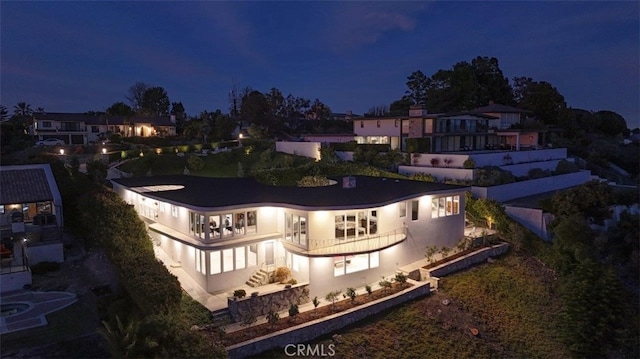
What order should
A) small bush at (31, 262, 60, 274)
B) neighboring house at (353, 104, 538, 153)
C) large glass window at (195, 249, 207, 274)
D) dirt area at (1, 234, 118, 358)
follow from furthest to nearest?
neighboring house at (353, 104, 538, 153), small bush at (31, 262, 60, 274), large glass window at (195, 249, 207, 274), dirt area at (1, 234, 118, 358)

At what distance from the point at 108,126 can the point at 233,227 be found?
5286 centimetres

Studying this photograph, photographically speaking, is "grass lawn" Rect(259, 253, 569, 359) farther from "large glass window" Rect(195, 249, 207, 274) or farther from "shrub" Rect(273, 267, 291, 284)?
"large glass window" Rect(195, 249, 207, 274)

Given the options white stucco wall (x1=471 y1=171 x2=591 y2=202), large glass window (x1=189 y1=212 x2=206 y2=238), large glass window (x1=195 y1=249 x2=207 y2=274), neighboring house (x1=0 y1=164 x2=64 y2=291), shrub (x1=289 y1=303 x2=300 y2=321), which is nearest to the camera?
shrub (x1=289 y1=303 x2=300 y2=321)

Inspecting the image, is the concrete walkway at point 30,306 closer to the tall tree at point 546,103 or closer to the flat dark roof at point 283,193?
the flat dark roof at point 283,193

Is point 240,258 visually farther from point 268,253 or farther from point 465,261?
point 465,261

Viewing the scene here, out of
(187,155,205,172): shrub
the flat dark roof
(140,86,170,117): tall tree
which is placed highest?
(140,86,170,117): tall tree

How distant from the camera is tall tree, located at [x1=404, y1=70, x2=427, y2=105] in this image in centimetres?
7238

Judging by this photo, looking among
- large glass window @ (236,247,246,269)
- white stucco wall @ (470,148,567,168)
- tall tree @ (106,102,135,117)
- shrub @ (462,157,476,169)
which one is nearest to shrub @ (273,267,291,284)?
large glass window @ (236,247,246,269)

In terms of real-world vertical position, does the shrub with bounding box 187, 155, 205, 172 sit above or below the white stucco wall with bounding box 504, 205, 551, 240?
above

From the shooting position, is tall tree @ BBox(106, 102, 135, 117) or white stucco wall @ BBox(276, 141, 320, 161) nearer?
white stucco wall @ BBox(276, 141, 320, 161)

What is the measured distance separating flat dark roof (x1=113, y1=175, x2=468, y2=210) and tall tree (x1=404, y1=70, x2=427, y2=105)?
46.9 meters

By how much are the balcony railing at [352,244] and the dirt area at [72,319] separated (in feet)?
32.0

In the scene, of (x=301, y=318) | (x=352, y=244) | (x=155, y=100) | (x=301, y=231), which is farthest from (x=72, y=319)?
(x=155, y=100)

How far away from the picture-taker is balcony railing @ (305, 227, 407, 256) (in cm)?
1984
